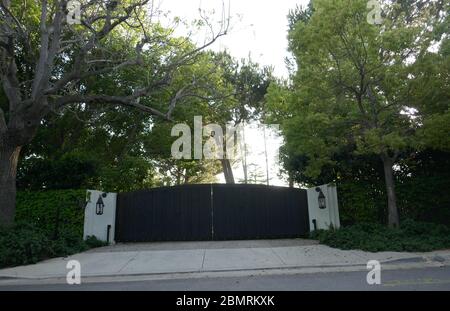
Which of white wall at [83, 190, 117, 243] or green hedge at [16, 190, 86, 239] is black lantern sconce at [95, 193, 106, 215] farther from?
green hedge at [16, 190, 86, 239]

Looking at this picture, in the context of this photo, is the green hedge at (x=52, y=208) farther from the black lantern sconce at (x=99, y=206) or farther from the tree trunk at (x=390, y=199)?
the tree trunk at (x=390, y=199)

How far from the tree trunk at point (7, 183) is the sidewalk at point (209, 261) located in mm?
2250

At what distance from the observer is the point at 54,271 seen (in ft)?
25.5

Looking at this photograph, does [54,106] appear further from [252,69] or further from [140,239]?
[252,69]

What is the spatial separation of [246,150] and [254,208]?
49.0ft

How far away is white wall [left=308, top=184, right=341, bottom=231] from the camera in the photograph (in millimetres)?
12539

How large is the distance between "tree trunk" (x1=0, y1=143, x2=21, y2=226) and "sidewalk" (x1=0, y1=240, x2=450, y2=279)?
2.25 meters

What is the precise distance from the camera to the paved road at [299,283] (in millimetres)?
5922

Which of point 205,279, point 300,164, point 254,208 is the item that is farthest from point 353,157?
point 205,279

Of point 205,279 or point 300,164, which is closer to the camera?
point 205,279

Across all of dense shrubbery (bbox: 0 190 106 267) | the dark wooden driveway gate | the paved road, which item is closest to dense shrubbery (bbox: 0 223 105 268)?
dense shrubbery (bbox: 0 190 106 267)

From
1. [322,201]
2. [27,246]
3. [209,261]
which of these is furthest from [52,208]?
[322,201]

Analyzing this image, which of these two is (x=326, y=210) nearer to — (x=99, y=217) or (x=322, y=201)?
(x=322, y=201)

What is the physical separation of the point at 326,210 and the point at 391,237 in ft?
10.8
